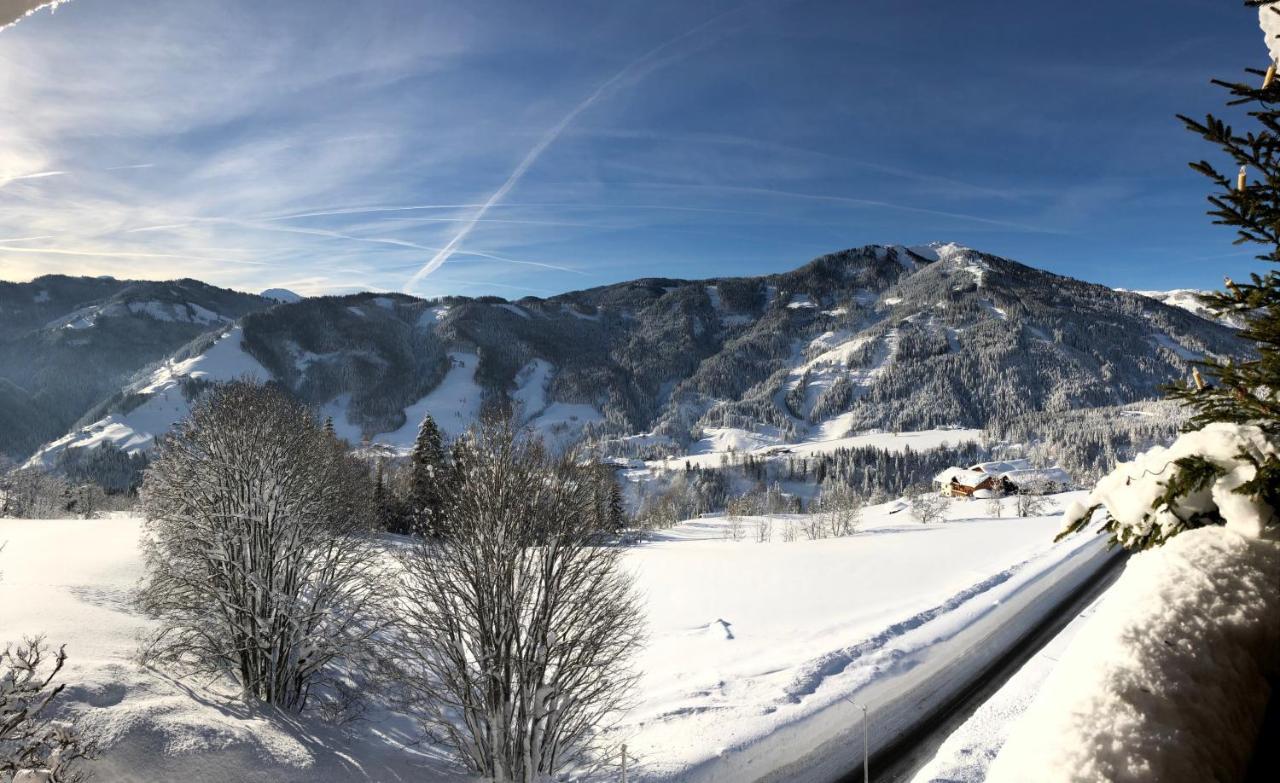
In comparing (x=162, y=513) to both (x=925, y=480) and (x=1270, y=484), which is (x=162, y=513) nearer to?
(x=1270, y=484)

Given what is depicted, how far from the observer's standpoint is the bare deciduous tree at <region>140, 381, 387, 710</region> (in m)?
17.2

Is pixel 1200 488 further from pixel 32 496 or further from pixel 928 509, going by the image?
pixel 32 496

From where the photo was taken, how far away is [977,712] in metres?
14.4

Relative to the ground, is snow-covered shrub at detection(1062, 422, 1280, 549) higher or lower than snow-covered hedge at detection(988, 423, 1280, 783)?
higher

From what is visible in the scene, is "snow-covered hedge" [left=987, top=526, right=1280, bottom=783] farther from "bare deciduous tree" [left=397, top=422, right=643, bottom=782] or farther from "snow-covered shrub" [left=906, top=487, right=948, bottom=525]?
"snow-covered shrub" [left=906, top=487, right=948, bottom=525]

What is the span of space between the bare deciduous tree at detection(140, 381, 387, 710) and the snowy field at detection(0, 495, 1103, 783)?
1.24 m

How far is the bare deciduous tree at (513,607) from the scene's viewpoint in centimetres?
1309

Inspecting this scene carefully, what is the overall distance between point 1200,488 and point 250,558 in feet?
69.1

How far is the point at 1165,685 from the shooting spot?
52.4 inches

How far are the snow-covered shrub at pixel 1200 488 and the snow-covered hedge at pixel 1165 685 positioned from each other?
230 millimetres

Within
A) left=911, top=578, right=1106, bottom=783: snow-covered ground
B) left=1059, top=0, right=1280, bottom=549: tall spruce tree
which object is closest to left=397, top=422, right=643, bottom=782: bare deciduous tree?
left=911, top=578, right=1106, bottom=783: snow-covered ground

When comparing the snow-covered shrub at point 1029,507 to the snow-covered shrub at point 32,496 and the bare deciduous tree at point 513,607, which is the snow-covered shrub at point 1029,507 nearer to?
the bare deciduous tree at point 513,607

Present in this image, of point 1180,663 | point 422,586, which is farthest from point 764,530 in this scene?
point 1180,663

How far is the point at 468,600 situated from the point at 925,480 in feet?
545
